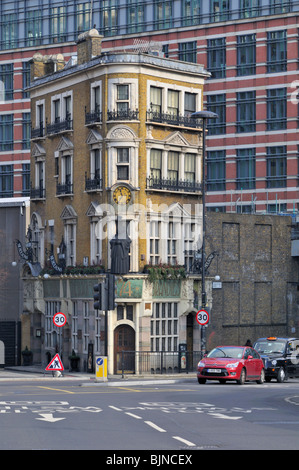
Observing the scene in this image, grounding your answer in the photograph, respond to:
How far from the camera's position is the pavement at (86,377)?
3844 centimetres

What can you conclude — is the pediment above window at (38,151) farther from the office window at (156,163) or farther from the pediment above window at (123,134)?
the office window at (156,163)

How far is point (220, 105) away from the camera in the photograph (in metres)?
80.9

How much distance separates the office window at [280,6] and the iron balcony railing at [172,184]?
33.6 m

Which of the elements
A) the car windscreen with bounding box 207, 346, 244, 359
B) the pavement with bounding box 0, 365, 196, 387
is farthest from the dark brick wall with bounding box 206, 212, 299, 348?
the car windscreen with bounding box 207, 346, 244, 359

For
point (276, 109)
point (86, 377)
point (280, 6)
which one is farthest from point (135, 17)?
point (86, 377)

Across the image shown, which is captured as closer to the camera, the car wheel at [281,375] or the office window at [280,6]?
the car wheel at [281,375]

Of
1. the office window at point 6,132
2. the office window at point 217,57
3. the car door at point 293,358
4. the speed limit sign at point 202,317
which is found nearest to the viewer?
the car door at point 293,358

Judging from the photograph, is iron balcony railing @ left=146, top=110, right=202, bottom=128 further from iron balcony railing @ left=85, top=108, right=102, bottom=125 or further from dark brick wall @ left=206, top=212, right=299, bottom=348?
dark brick wall @ left=206, top=212, right=299, bottom=348

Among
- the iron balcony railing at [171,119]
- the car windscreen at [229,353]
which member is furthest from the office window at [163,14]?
the car windscreen at [229,353]

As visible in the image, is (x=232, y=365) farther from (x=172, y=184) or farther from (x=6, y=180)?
(x=6, y=180)

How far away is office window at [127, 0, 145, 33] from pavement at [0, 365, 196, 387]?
141 feet

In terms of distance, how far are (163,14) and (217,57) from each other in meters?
8.52

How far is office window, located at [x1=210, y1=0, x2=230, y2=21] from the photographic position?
8262cm
